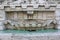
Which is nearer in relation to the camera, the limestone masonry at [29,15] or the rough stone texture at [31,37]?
the rough stone texture at [31,37]

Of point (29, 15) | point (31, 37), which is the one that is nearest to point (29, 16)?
point (29, 15)

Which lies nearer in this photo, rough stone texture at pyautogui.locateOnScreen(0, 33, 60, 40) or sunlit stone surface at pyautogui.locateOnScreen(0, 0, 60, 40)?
rough stone texture at pyautogui.locateOnScreen(0, 33, 60, 40)

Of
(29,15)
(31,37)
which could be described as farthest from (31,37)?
(29,15)

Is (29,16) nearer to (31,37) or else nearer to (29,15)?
(29,15)

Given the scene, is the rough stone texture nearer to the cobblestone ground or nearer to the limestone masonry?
the cobblestone ground

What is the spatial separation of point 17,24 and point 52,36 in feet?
3.40

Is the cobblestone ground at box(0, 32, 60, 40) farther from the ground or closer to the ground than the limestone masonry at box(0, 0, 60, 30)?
closer to the ground

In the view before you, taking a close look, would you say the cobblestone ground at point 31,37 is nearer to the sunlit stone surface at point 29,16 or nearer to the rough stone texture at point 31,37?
the rough stone texture at point 31,37

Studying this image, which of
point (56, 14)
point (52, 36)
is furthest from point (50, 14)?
point (52, 36)

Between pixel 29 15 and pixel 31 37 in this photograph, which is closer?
pixel 31 37

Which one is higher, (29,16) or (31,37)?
(29,16)

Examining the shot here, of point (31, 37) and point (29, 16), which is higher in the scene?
point (29, 16)

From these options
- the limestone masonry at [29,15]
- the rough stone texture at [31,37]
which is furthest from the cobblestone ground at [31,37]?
the limestone masonry at [29,15]

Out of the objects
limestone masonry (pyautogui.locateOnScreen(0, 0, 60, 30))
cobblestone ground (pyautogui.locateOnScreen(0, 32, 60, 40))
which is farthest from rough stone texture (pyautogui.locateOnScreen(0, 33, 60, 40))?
limestone masonry (pyautogui.locateOnScreen(0, 0, 60, 30))
